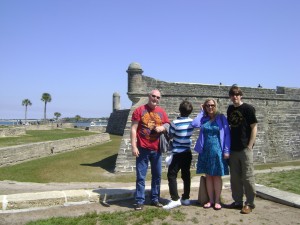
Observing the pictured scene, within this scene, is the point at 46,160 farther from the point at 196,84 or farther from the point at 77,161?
the point at 196,84

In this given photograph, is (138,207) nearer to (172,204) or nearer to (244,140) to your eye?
(172,204)

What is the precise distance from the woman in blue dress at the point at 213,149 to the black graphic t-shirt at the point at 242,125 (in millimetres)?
118

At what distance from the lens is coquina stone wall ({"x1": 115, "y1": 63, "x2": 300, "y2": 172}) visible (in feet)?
45.3

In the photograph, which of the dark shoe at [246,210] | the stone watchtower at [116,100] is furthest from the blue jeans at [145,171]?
the stone watchtower at [116,100]

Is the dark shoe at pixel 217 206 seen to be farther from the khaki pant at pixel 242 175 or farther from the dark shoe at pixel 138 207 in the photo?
the dark shoe at pixel 138 207

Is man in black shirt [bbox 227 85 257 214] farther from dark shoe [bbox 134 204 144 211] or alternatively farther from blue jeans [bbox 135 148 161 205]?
dark shoe [bbox 134 204 144 211]

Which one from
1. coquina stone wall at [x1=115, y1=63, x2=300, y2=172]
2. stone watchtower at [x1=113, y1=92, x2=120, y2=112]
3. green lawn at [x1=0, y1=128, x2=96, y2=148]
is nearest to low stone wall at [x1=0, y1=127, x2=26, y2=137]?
green lawn at [x1=0, y1=128, x2=96, y2=148]

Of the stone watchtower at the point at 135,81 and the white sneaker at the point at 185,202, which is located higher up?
the stone watchtower at the point at 135,81

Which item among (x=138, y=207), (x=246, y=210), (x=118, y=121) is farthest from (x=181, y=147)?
(x=118, y=121)

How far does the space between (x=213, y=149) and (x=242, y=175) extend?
0.59m

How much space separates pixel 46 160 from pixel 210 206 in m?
10.8

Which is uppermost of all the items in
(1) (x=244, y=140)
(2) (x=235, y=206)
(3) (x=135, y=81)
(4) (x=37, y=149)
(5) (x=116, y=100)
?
(5) (x=116, y=100)

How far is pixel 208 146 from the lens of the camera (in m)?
4.82

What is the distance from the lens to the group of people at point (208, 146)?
476 cm
